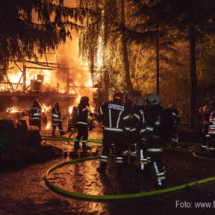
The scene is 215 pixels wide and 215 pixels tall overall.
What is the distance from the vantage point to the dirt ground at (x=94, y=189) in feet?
Result: 11.8

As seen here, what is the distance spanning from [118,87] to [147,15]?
6536mm

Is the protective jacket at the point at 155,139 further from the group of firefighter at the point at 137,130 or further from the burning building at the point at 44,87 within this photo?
the burning building at the point at 44,87

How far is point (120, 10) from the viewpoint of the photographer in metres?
17.4

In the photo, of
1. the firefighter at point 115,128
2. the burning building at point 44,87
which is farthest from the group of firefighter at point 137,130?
the burning building at point 44,87

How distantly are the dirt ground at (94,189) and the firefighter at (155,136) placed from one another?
1.33 feet

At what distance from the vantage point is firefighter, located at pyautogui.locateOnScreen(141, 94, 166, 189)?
4.50 meters

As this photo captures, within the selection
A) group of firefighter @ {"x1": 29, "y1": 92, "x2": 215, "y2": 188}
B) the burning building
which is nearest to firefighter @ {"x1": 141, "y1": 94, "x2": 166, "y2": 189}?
group of firefighter @ {"x1": 29, "y1": 92, "x2": 215, "y2": 188}

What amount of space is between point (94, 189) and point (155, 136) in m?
1.63

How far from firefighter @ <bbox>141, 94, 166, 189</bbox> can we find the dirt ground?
16.0 inches

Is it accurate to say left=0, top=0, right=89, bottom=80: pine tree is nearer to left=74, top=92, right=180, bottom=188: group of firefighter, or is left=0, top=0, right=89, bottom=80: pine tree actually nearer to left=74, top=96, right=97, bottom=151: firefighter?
left=74, top=96, right=97, bottom=151: firefighter

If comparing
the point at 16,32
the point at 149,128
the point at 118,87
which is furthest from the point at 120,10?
the point at 149,128

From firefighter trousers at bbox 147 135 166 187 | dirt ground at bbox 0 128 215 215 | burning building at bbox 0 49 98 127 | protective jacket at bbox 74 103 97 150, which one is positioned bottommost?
dirt ground at bbox 0 128 215 215

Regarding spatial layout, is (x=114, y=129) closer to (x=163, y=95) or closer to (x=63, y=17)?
(x=63, y=17)

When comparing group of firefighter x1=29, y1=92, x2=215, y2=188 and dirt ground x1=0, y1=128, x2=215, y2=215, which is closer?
dirt ground x1=0, y1=128, x2=215, y2=215
